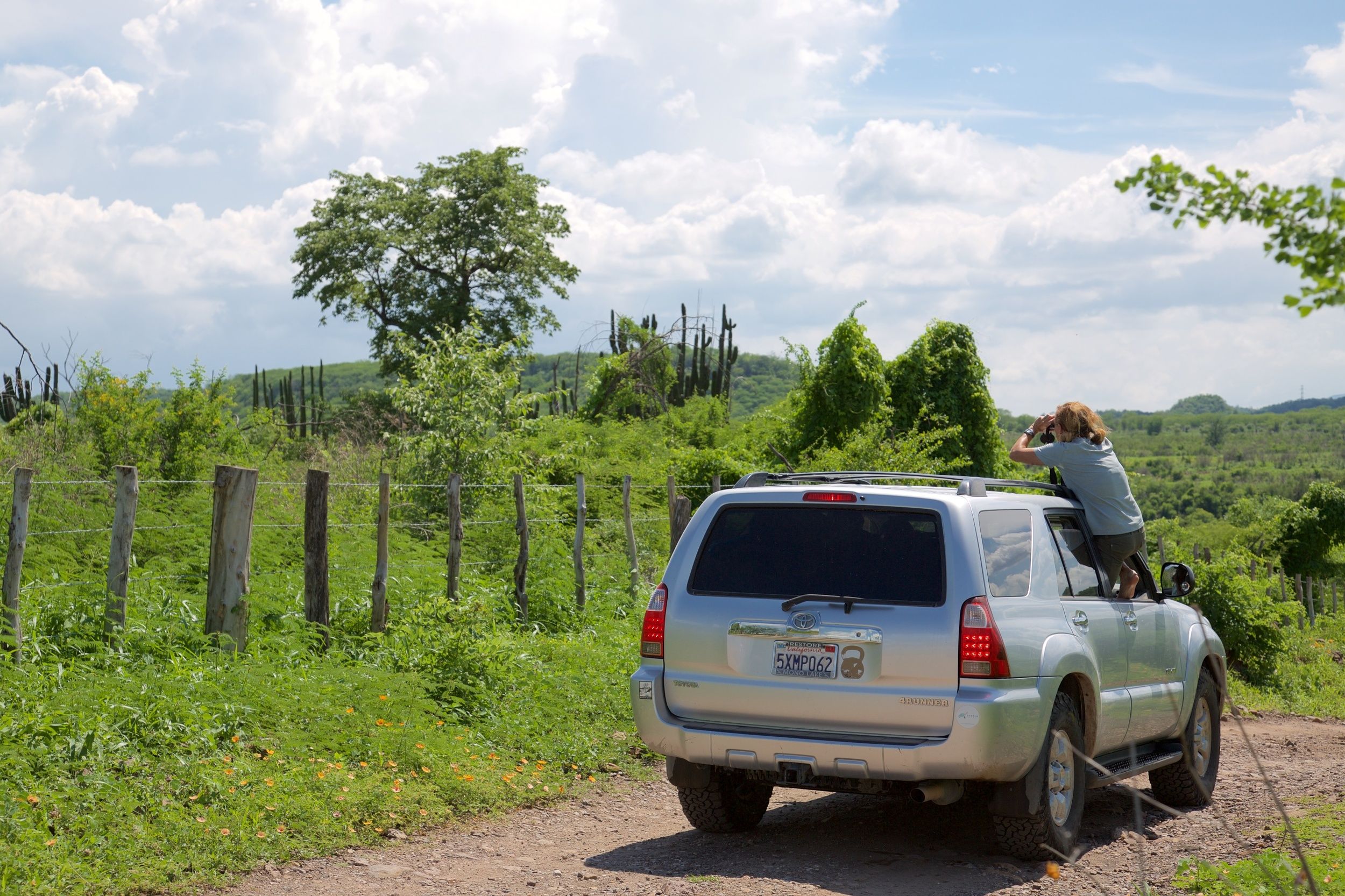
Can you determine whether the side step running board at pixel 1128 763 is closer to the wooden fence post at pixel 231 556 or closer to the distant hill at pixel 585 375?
the wooden fence post at pixel 231 556

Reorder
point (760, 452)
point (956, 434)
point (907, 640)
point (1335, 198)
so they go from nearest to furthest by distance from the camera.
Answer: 1. point (1335, 198)
2. point (907, 640)
3. point (760, 452)
4. point (956, 434)

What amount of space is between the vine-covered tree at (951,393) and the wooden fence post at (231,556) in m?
20.6

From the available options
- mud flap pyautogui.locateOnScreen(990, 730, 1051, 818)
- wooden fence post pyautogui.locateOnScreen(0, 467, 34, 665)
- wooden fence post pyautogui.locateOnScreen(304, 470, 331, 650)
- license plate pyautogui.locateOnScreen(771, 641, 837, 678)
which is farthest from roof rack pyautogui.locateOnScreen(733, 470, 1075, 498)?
wooden fence post pyautogui.locateOnScreen(0, 467, 34, 665)

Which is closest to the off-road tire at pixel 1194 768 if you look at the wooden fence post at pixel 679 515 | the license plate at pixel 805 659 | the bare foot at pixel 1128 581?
the bare foot at pixel 1128 581

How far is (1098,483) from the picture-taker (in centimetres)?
721

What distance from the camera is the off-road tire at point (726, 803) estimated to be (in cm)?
649

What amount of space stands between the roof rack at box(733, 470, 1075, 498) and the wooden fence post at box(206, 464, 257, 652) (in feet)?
16.1

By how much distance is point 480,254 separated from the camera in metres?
48.2

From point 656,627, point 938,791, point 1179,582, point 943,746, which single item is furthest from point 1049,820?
point 1179,582

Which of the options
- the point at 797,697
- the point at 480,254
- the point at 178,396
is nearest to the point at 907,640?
the point at 797,697

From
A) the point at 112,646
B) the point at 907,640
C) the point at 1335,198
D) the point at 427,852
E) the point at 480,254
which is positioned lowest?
the point at 427,852

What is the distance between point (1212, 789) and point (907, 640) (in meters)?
3.72

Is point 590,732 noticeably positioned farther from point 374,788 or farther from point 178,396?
point 178,396

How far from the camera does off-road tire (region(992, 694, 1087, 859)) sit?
5.79m
